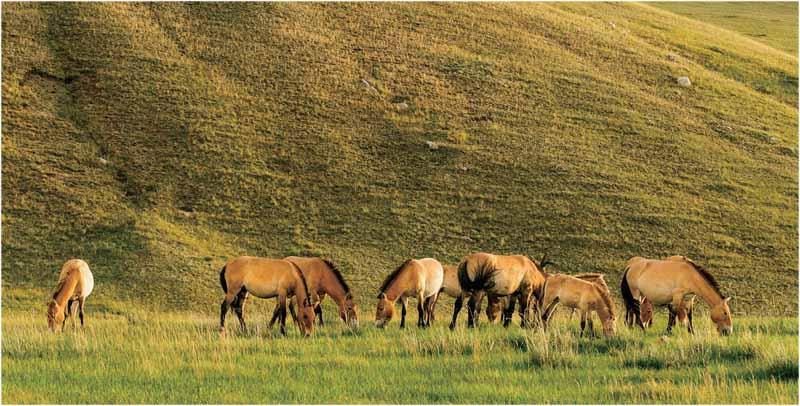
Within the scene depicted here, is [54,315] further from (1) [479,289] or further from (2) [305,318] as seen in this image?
(1) [479,289]

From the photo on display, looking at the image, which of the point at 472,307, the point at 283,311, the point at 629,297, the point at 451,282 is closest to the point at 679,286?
the point at 629,297

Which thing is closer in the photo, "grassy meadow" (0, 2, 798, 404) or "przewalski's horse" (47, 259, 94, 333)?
"grassy meadow" (0, 2, 798, 404)

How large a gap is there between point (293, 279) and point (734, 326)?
30.7 ft

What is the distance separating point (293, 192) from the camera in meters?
46.4

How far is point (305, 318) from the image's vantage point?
1891cm

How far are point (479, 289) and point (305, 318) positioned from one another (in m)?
3.84

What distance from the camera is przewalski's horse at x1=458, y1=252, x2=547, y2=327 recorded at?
2003cm

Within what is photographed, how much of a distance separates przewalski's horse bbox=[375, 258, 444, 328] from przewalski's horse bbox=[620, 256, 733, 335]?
15.2 feet

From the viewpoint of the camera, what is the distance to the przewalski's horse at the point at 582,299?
57.2 ft

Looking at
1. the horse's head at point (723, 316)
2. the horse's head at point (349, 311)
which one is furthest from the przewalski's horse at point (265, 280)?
the horse's head at point (723, 316)

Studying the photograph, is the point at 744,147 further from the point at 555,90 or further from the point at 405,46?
the point at 405,46

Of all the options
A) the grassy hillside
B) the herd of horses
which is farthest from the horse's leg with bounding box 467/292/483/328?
the grassy hillside

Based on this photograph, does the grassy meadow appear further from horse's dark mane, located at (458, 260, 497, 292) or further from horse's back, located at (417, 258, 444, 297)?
horse's back, located at (417, 258, 444, 297)

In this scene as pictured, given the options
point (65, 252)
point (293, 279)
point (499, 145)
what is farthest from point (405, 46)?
point (293, 279)
